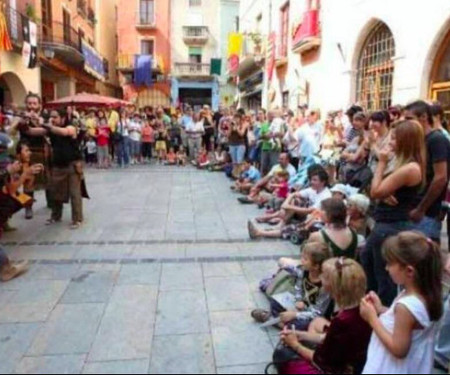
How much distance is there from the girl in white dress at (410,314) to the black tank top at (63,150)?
207 inches

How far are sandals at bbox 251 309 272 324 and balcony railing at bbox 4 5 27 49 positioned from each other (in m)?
12.1

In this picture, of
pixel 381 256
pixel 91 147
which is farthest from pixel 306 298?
pixel 91 147

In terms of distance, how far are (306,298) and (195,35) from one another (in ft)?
108

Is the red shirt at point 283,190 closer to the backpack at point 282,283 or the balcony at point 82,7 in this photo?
the backpack at point 282,283

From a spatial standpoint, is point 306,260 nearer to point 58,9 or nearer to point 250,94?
point 58,9

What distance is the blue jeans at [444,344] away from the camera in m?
3.04

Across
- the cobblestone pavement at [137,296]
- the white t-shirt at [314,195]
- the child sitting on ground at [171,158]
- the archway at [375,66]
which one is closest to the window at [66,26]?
the child sitting on ground at [171,158]

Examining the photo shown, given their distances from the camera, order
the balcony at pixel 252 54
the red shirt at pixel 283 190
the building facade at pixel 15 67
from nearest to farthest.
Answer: the red shirt at pixel 283 190 → the building facade at pixel 15 67 → the balcony at pixel 252 54

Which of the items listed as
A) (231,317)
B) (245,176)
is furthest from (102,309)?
(245,176)

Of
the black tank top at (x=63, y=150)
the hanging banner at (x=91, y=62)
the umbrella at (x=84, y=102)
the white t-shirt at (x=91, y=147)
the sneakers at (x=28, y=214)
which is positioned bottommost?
the sneakers at (x=28, y=214)

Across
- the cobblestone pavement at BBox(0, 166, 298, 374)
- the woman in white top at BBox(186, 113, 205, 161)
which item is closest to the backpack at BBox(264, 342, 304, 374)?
the cobblestone pavement at BBox(0, 166, 298, 374)

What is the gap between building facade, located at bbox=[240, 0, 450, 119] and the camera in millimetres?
8031

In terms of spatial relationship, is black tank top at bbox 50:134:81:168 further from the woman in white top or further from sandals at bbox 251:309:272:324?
the woman in white top

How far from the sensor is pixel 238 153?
40.8 ft
